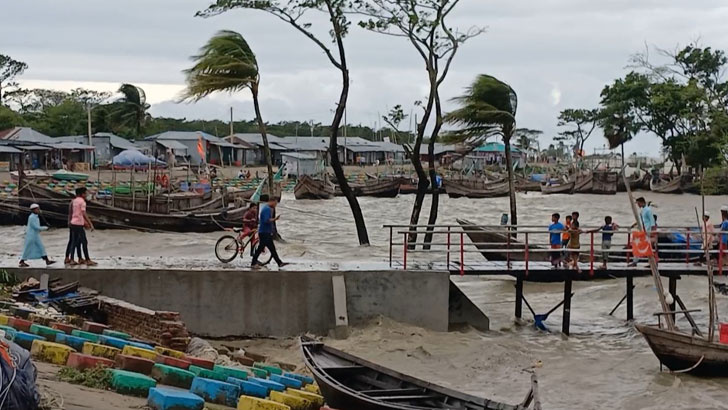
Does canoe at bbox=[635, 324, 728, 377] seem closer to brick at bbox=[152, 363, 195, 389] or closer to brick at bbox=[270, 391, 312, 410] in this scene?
brick at bbox=[270, 391, 312, 410]

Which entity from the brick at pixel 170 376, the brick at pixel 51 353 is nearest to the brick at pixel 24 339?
the brick at pixel 51 353

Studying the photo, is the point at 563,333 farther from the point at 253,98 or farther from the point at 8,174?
the point at 8,174

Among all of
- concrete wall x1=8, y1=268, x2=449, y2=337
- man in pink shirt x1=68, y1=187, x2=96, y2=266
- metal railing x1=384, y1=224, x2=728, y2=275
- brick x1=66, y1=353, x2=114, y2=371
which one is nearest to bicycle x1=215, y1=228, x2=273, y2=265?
concrete wall x1=8, y1=268, x2=449, y2=337

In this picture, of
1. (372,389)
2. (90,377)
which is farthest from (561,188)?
(90,377)

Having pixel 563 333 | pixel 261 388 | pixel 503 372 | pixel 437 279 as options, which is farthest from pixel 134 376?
pixel 563 333

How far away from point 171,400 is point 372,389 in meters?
3.65

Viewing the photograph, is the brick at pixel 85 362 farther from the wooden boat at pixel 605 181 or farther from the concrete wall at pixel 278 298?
the wooden boat at pixel 605 181

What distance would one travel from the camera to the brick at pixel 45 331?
11.0 meters

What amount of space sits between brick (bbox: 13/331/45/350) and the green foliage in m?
1.22

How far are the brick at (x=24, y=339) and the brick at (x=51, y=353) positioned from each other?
0.24 meters

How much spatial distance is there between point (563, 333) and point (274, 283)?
5664 mm

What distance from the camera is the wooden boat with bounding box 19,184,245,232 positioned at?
33.6 metres

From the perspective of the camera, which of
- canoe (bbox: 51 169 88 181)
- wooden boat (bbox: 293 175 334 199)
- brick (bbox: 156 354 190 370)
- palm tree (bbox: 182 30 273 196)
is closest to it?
brick (bbox: 156 354 190 370)

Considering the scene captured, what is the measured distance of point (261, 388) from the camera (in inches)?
387
